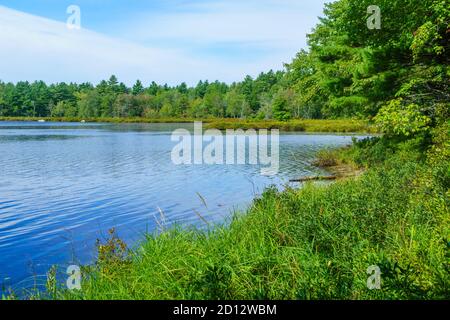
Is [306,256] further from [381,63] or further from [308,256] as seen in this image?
[381,63]

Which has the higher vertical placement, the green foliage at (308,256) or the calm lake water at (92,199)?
the green foliage at (308,256)

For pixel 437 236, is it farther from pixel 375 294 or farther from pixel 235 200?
pixel 235 200

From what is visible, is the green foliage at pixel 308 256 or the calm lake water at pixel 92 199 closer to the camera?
the green foliage at pixel 308 256

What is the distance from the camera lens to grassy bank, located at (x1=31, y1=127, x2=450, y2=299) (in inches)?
211

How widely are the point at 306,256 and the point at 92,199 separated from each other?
45.0 feet

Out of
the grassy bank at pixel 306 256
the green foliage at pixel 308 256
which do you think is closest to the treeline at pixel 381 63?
the grassy bank at pixel 306 256

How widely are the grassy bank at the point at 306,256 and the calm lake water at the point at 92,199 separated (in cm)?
198

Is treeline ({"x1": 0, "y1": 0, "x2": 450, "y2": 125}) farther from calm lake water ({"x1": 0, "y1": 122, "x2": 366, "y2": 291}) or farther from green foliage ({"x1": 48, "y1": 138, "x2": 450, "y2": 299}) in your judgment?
calm lake water ({"x1": 0, "y1": 122, "x2": 366, "y2": 291})

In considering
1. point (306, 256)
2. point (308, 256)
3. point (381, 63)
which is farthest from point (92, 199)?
point (308, 256)

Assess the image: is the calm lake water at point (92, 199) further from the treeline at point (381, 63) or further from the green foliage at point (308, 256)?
the treeline at point (381, 63)

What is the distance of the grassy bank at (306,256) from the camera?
537 centimetres

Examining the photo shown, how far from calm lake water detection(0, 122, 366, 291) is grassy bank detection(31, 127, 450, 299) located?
198cm
